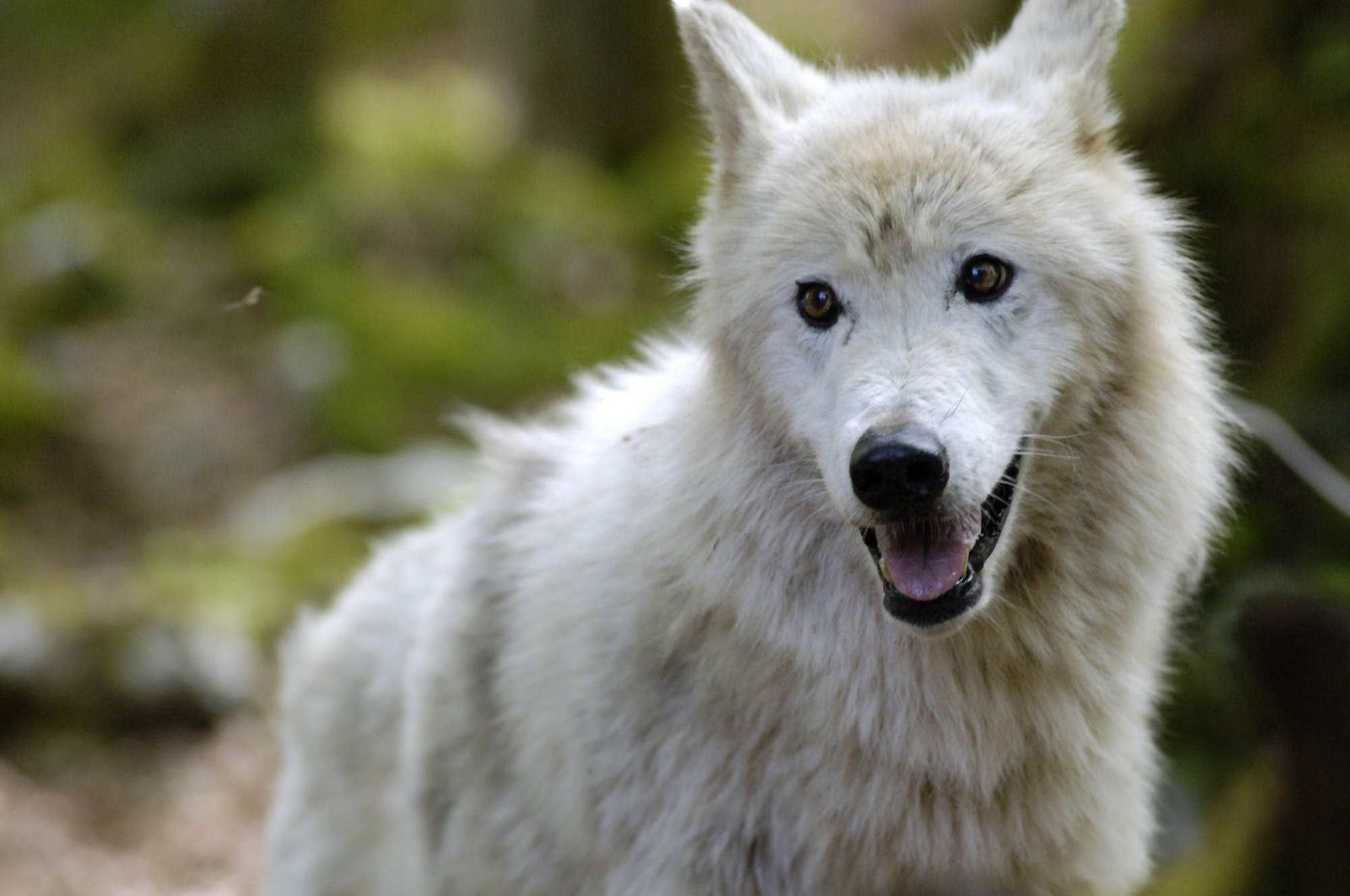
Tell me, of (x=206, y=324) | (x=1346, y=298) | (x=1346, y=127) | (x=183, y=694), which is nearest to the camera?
(x=1346, y=298)

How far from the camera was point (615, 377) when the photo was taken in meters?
3.93

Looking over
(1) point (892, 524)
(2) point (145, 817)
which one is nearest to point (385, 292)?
(2) point (145, 817)

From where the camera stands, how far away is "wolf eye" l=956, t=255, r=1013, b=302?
9.33ft

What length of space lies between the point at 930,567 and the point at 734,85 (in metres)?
1.26

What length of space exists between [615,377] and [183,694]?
135 inches

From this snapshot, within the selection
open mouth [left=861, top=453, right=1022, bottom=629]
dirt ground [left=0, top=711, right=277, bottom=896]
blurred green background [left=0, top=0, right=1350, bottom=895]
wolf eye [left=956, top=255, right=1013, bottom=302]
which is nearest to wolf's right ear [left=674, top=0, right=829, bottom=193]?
wolf eye [left=956, top=255, right=1013, bottom=302]

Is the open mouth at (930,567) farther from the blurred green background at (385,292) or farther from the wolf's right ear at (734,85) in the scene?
the wolf's right ear at (734,85)

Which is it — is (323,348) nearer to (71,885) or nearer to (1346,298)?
(71,885)

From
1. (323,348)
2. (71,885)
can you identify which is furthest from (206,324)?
(71,885)

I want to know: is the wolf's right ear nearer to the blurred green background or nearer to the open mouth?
the blurred green background

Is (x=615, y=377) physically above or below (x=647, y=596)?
above

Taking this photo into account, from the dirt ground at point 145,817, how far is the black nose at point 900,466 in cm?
392

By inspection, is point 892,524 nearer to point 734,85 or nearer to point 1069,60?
point 734,85

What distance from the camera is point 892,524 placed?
2723mm
